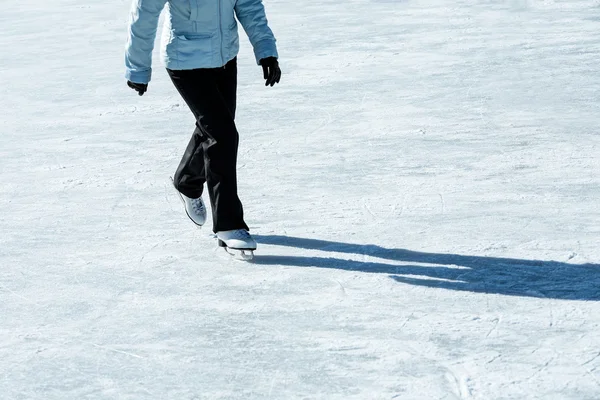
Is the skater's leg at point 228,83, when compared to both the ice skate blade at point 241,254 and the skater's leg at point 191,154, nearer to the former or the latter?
the skater's leg at point 191,154

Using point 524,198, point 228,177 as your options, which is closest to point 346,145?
point 524,198

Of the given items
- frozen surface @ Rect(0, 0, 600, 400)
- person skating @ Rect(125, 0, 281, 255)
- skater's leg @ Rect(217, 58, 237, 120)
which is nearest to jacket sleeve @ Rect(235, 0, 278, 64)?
person skating @ Rect(125, 0, 281, 255)

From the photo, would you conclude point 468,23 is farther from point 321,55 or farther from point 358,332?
point 358,332

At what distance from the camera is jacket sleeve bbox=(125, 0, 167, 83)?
166 inches

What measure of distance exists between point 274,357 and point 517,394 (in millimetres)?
745

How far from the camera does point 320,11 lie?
10.4m

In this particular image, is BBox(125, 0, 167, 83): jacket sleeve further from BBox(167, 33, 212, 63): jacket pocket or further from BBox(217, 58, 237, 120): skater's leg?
BBox(217, 58, 237, 120): skater's leg

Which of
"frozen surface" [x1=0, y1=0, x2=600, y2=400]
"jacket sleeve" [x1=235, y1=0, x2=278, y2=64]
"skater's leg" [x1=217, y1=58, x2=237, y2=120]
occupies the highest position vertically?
"jacket sleeve" [x1=235, y1=0, x2=278, y2=64]

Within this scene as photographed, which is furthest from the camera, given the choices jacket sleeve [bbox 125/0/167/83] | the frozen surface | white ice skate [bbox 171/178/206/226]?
white ice skate [bbox 171/178/206/226]

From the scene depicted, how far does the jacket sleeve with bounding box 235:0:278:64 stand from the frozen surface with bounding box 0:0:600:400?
0.77 m

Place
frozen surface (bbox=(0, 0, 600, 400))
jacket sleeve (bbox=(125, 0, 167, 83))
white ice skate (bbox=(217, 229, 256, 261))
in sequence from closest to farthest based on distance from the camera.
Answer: frozen surface (bbox=(0, 0, 600, 400)), jacket sleeve (bbox=(125, 0, 167, 83)), white ice skate (bbox=(217, 229, 256, 261))

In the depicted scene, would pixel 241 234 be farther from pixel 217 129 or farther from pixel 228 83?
pixel 228 83

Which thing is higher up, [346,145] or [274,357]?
[274,357]

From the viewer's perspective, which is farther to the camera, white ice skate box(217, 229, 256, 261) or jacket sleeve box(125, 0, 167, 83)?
white ice skate box(217, 229, 256, 261)
